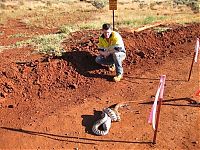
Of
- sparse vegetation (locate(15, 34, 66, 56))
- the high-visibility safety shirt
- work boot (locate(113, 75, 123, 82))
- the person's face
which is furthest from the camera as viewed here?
sparse vegetation (locate(15, 34, 66, 56))

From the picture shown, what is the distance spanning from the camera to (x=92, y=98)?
26.9ft

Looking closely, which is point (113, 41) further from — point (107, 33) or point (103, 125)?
point (103, 125)

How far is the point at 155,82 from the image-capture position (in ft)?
29.2

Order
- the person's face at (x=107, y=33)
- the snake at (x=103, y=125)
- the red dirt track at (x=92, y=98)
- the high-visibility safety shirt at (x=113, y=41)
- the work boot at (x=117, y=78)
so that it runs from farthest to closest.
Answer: the work boot at (x=117, y=78) → the high-visibility safety shirt at (x=113, y=41) → the person's face at (x=107, y=33) → the snake at (x=103, y=125) → the red dirt track at (x=92, y=98)

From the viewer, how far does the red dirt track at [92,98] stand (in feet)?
21.7

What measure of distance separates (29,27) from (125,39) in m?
8.36

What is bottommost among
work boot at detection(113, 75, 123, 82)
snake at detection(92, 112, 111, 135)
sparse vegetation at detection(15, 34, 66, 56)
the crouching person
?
snake at detection(92, 112, 111, 135)

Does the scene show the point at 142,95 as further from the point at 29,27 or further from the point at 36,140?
the point at 29,27

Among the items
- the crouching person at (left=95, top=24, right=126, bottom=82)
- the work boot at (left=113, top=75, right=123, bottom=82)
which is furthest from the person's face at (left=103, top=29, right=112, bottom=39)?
the work boot at (left=113, top=75, right=123, bottom=82)

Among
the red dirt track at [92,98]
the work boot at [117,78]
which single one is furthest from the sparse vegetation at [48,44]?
the work boot at [117,78]

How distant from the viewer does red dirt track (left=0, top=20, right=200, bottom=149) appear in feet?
21.7

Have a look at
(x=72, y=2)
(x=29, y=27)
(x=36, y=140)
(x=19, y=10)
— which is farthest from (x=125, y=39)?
(x=72, y=2)

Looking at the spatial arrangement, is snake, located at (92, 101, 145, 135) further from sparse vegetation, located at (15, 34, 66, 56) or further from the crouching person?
sparse vegetation, located at (15, 34, 66, 56)

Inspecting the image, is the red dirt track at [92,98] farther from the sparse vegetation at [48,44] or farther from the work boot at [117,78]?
the sparse vegetation at [48,44]
